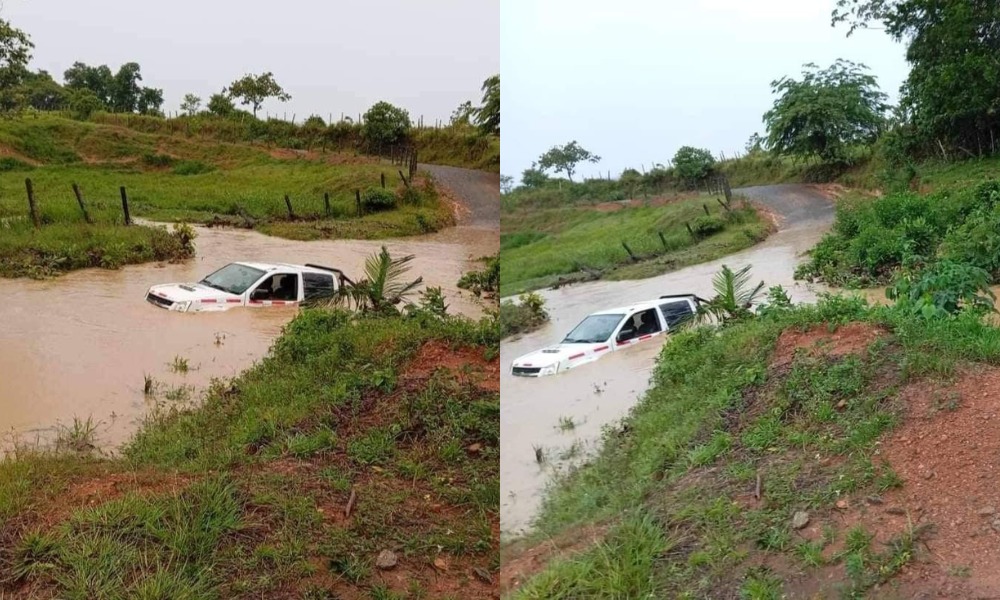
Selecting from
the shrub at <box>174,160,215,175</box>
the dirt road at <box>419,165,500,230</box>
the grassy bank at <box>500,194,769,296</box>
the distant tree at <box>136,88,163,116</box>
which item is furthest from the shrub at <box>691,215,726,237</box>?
the distant tree at <box>136,88,163,116</box>

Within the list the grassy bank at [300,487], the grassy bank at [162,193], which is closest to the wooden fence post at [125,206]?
the grassy bank at [162,193]

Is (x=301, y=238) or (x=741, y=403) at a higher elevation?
(x=301, y=238)

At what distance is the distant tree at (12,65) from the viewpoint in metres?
3.90

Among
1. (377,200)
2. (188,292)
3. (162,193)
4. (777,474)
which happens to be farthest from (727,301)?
(162,193)

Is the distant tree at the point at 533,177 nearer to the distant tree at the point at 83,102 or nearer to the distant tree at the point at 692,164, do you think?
the distant tree at the point at 692,164

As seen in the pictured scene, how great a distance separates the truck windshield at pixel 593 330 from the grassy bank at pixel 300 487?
2.00ft

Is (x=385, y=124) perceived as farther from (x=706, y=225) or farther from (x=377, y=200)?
(x=706, y=225)

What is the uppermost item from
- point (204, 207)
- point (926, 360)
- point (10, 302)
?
point (204, 207)

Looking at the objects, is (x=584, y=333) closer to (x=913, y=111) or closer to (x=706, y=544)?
(x=706, y=544)

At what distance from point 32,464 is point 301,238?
219 cm

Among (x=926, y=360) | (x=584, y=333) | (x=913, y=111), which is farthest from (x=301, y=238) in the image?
(x=913, y=111)

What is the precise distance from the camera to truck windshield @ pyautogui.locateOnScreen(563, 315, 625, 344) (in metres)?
3.78

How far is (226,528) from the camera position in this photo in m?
2.93

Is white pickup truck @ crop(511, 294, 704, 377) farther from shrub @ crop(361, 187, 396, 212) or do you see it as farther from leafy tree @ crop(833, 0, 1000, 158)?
leafy tree @ crop(833, 0, 1000, 158)
